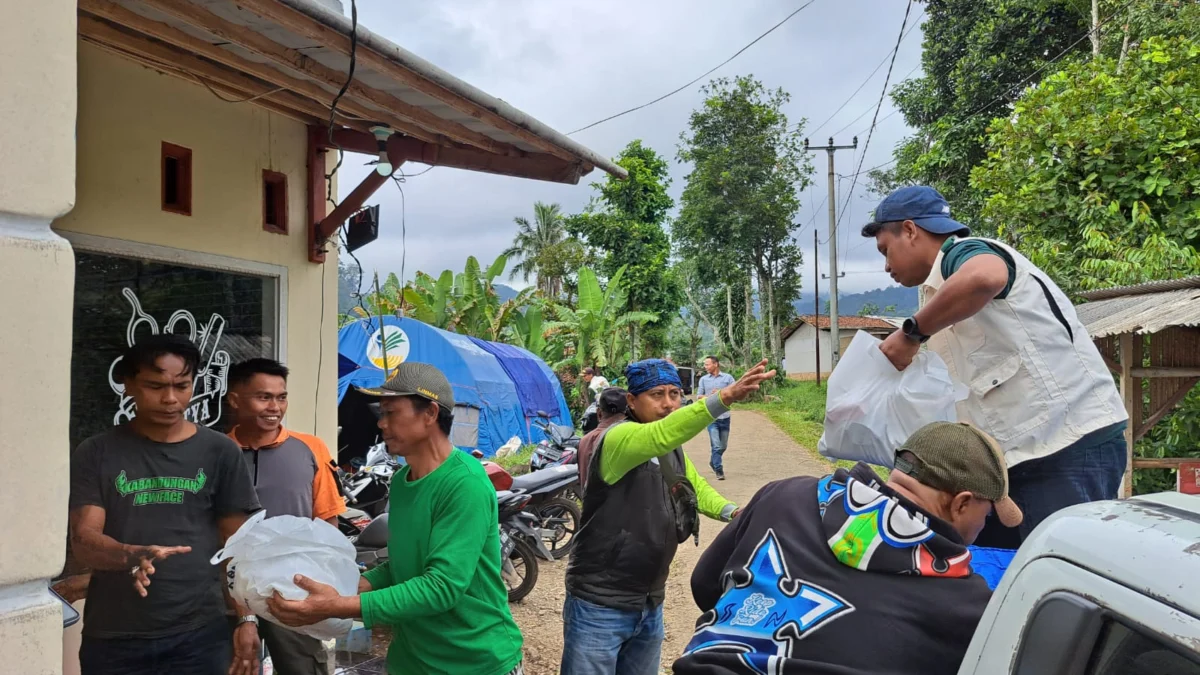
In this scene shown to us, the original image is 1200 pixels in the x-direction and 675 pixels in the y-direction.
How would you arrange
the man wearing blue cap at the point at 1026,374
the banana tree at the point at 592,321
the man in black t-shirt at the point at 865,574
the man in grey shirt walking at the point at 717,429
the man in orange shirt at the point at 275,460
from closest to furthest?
the man in black t-shirt at the point at 865,574, the man wearing blue cap at the point at 1026,374, the man in orange shirt at the point at 275,460, the man in grey shirt walking at the point at 717,429, the banana tree at the point at 592,321

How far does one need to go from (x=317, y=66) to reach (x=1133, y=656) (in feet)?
12.0

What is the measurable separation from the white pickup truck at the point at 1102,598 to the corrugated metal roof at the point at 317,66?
2.81 m

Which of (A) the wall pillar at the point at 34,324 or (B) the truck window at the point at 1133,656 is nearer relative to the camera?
(B) the truck window at the point at 1133,656

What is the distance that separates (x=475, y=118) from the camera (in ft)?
13.3

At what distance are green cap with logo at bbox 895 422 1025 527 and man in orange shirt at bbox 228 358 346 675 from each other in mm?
2871

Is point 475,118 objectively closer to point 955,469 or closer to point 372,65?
point 372,65

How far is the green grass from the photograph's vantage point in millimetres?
18141

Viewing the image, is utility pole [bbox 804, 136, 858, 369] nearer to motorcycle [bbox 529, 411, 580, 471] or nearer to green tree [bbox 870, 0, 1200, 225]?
green tree [bbox 870, 0, 1200, 225]

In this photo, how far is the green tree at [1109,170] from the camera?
27.7 ft

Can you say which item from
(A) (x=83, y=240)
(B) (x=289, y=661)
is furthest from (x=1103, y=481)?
(A) (x=83, y=240)

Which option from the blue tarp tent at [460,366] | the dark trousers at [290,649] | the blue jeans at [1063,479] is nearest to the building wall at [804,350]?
the blue tarp tent at [460,366]

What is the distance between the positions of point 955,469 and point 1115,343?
288 inches

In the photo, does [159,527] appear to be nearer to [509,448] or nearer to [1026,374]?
[1026,374]

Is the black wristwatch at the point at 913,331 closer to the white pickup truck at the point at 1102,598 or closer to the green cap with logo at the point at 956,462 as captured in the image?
the green cap with logo at the point at 956,462
